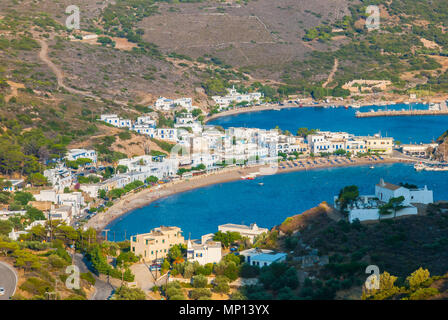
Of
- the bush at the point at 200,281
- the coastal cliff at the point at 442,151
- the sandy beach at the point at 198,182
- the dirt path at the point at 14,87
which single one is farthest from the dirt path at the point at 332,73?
the bush at the point at 200,281

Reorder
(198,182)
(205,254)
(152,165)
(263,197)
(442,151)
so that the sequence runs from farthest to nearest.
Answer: (442,151) < (152,165) < (198,182) < (263,197) < (205,254)

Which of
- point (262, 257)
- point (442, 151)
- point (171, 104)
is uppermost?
point (171, 104)

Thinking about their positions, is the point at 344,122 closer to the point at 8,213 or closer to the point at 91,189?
the point at 91,189

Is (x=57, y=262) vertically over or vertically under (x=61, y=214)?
under

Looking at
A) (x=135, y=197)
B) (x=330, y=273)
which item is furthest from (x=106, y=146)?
(x=330, y=273)

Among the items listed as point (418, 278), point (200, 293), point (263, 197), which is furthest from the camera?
point (263, 197)

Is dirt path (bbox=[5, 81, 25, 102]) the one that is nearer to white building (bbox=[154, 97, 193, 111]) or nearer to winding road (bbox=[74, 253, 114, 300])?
white building (bbox=[154, 97, 193, 111])

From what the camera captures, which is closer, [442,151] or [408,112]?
[442,151]

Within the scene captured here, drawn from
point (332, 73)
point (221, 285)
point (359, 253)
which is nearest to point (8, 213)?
point (221, 285)
